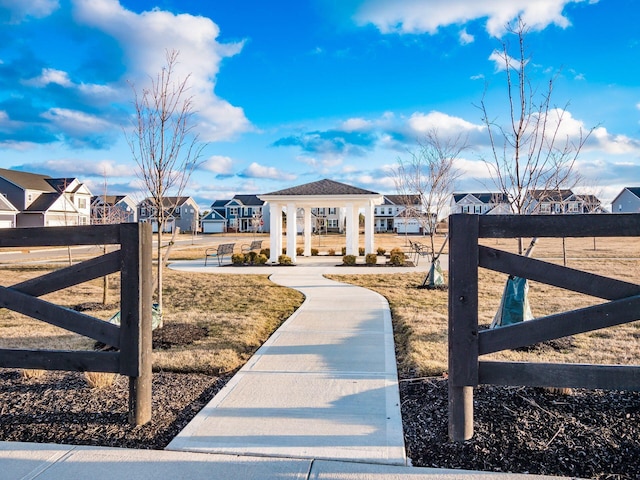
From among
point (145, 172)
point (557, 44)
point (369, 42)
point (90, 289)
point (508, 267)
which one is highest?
point (369, 42)

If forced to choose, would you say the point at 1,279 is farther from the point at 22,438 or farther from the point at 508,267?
the point at 508,267

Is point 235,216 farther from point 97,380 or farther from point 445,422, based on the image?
point 445,422

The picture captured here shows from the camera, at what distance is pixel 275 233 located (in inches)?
→ 795

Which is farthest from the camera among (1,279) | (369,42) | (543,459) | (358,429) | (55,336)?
(1,279)

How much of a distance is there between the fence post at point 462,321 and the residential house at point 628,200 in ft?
197

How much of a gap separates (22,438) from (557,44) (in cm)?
891

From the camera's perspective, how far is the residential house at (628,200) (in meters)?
53.1

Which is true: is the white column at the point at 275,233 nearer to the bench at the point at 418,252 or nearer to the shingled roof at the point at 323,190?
the shingled roof at the point at 323,190

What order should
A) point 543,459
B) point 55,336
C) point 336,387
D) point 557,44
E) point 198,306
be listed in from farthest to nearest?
point 198,306, point 557,44, point 55,336, point 336,387, point 543,459

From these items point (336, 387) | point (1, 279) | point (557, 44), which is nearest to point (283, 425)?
point (336, 387)

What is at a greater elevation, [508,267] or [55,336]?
[508,267]

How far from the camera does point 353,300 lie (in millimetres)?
9648

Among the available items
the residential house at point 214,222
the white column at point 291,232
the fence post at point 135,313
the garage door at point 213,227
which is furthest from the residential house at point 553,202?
the garage door at point 213,227

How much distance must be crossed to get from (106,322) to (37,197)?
5007 centimetres
